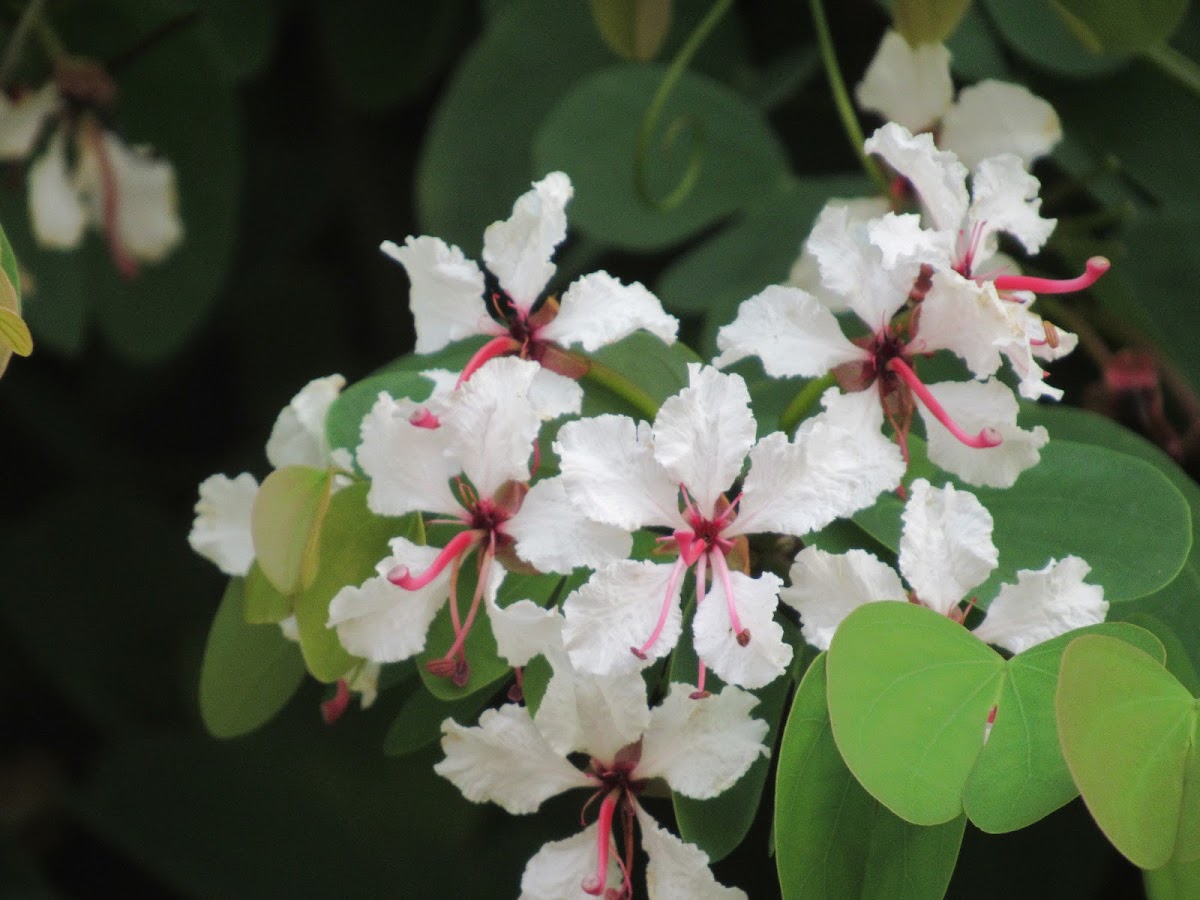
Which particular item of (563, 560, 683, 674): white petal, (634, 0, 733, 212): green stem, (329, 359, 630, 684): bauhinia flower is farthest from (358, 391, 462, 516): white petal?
(634, 0, 733, 212): green stem

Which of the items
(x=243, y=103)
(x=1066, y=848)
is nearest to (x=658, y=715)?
(x=1066, y=848)

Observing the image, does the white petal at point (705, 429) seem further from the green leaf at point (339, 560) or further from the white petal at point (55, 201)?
the white petal at point (55, 201)

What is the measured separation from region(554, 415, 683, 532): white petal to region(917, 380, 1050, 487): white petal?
0.14 m

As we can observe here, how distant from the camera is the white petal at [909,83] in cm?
90

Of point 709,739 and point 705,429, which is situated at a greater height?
point 705,429

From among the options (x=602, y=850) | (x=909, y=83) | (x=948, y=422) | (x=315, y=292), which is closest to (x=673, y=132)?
(x=909, y=83)

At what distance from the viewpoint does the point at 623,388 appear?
72 cm

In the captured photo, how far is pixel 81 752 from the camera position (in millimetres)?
1823

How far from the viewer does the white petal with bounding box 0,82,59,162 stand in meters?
1.10

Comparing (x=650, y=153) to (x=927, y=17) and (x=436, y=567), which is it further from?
(x=436, y=567)

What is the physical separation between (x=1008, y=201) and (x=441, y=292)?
0.30 metres

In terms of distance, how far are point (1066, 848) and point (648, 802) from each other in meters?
0.44

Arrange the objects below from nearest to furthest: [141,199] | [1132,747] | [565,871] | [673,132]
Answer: [1132,747] < [565,871] < [673,132] < [141,199]

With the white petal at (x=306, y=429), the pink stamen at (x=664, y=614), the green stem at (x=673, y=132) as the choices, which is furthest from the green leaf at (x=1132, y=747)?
the green stem at (x=673, y=132)
